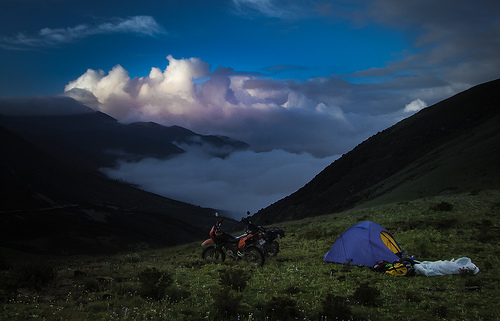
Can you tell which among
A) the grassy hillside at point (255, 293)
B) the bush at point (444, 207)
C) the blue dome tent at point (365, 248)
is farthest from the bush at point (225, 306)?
the bush at point (444, 207)

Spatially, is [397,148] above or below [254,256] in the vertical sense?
above

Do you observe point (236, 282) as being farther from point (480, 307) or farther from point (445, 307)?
point (480, 307)

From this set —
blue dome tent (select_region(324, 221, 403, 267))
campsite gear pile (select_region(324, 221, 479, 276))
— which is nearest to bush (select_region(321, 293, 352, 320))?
campsite gear pile (select_region(324, 221, 479, 276))

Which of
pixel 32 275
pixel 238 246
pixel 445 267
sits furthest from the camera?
pixel 238 246

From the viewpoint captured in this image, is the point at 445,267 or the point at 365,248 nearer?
the point at 445,267

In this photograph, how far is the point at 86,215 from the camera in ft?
509

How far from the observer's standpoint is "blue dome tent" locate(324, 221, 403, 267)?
50.7 feet

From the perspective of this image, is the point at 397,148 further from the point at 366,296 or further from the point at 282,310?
the point at 282,310

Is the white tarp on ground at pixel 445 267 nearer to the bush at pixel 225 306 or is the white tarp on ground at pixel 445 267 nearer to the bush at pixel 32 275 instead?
the bush at pixel 225 306

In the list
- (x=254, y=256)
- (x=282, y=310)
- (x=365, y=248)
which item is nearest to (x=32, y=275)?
(x=282, y=310)

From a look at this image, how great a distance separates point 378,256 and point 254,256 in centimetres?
575

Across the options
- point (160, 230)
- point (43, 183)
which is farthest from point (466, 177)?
point (43, 183)

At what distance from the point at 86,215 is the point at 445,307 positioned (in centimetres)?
16893

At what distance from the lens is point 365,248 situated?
624 inches
